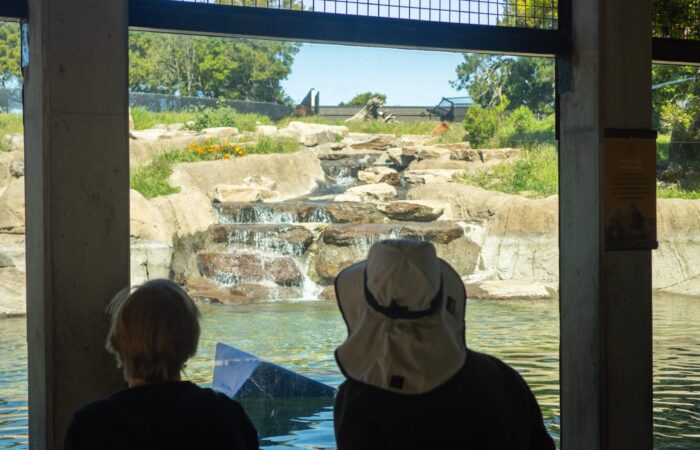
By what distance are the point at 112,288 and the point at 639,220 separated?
8.87 ft

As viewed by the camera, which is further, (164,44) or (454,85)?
(454,85)

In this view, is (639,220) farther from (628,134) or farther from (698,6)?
(698,6)

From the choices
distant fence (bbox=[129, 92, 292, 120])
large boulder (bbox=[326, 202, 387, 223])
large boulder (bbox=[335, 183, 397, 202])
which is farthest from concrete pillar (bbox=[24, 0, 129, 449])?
distant fence (bbox=[129, 92, 292, 120])

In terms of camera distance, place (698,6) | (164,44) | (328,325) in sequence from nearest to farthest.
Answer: (698,6) < (328,325) < (164,44)

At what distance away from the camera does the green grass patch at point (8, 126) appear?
22997 millimetres

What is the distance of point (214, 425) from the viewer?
1.97 metres

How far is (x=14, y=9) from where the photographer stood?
369cm

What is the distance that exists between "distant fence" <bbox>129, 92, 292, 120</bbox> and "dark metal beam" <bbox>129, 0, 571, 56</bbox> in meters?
28.3

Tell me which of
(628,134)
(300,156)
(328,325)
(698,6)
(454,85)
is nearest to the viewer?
(628,134)

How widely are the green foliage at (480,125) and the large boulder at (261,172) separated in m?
7.46

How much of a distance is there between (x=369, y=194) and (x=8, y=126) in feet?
32.8

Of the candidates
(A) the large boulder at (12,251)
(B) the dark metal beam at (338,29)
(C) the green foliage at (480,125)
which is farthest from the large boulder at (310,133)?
(B) the dark metal beam at (338,29)

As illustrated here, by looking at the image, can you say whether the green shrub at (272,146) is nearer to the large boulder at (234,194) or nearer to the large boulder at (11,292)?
the large boulder at (234,194)

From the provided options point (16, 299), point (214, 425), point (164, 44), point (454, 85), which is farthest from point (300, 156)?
point (214, 425)
